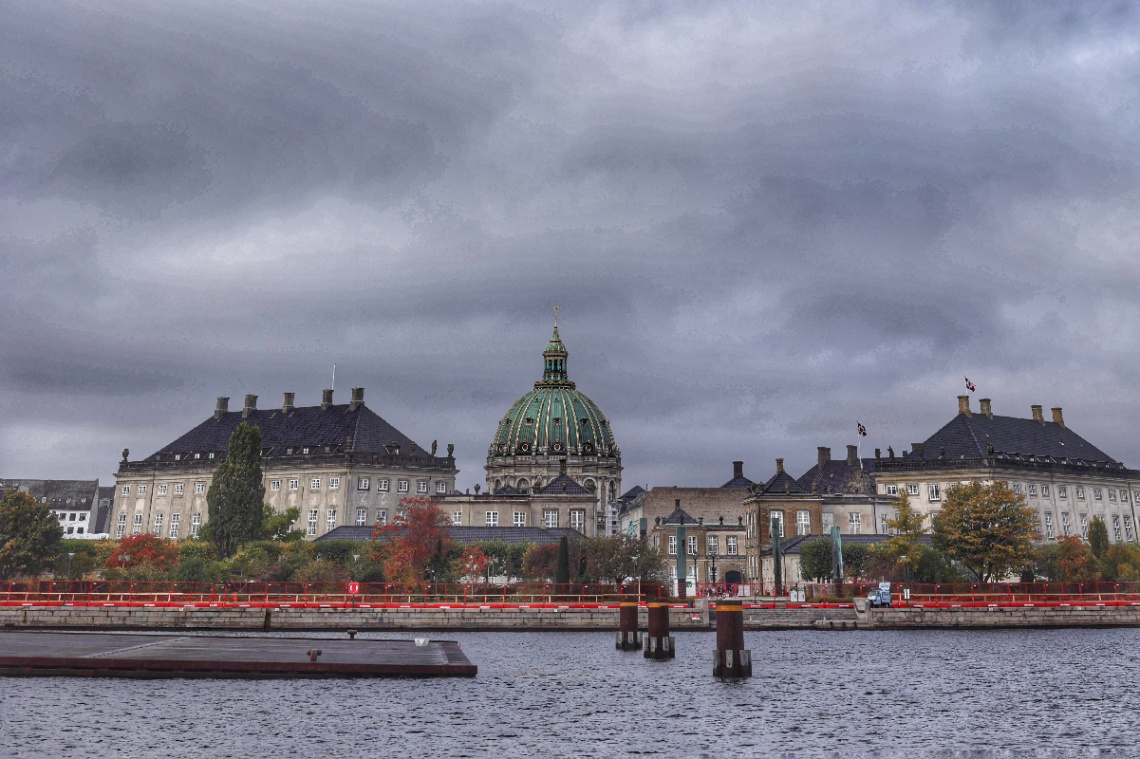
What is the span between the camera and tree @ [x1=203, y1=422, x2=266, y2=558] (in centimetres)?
10669

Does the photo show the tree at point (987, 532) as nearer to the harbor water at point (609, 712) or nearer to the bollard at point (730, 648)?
the harbor water at point (609, 712)

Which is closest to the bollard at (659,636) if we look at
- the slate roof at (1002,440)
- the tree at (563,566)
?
the tree at (563,566)

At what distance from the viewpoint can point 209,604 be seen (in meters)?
64.8

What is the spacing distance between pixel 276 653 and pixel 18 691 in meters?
9.18

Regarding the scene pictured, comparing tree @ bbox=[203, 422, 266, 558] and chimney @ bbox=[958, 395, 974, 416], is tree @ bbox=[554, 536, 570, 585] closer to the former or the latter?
tree @ bbox=[203, 422, 266, 558]

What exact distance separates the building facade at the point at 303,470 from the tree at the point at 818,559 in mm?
58406

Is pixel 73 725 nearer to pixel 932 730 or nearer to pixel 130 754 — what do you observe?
pixel 130 754

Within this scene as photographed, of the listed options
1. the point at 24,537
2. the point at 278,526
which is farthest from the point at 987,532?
the point at 24,537

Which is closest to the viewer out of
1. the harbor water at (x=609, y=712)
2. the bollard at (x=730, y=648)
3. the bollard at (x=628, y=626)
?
the harbor water at (x=609, y=712)

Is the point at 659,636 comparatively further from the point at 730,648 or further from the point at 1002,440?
the point at 1002,440

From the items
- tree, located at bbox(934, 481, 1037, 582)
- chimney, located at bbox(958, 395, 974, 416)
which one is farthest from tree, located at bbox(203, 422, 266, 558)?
chimney, located at bbox(958, 395, 974, 416)

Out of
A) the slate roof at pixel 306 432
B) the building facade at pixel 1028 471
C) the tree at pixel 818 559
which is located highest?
the slate roof at pixel 306 432

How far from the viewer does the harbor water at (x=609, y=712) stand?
83.7 feet

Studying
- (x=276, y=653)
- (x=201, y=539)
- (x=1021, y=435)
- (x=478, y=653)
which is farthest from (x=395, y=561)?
(x=1021, y=435)
